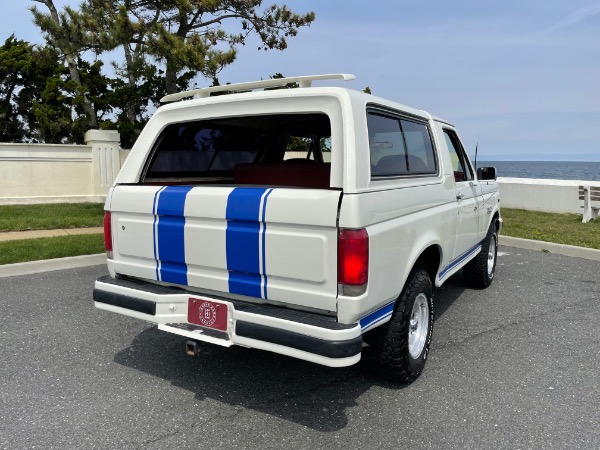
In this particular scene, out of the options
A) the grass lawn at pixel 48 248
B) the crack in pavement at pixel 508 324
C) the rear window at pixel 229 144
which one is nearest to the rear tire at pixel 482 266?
the crack in pavement at pixel 508 324

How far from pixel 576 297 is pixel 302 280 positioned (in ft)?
14.5

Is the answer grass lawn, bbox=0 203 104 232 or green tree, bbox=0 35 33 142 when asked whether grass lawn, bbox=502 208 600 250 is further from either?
green tree, bbox=0 35 33 142

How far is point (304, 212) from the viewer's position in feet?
9.46

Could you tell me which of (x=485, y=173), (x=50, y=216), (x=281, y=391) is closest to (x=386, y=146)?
(x=281, y=391)

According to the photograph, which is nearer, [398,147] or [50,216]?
[398,147]

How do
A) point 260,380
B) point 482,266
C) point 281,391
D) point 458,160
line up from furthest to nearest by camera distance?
point 482,266
point 458,160
point 260,380
point 281,391

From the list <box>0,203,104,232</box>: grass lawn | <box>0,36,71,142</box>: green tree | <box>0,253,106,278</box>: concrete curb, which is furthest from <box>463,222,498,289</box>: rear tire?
<box>0,36,71,142</box>: green tree

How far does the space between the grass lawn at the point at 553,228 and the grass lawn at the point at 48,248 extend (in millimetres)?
7648

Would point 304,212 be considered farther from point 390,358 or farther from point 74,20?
point 74,20

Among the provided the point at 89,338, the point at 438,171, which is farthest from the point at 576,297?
the point at 89,338

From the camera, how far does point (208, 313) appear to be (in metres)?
3.19

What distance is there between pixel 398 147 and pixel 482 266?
9.68 feet

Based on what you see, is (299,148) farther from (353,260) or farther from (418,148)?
(353,260)

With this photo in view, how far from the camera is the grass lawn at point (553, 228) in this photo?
9.42 metres
